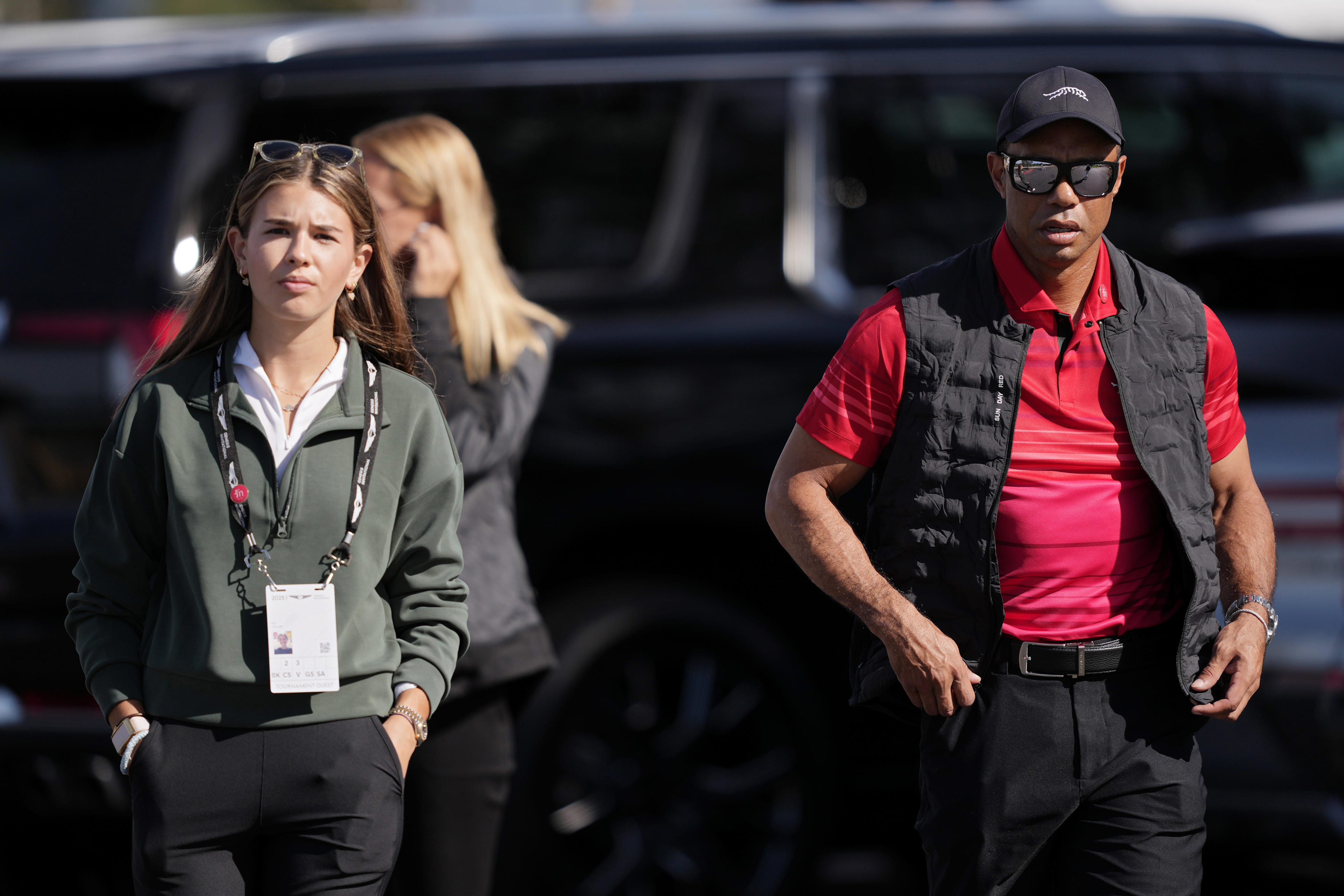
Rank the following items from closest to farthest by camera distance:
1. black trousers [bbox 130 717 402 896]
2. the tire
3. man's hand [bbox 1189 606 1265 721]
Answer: black trousers [bbox 130 717 402 896]
man's hand [bbox 1189 606 1265 721]
the tire

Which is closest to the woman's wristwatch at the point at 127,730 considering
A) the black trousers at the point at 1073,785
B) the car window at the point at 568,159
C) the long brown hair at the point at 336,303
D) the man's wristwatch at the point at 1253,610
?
the long brown hair at the point at 336,303

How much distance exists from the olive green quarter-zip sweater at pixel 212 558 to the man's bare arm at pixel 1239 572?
120 centimetres

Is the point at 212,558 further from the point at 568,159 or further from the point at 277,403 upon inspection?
the point at 568,159

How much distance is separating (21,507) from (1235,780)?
298 centimetres

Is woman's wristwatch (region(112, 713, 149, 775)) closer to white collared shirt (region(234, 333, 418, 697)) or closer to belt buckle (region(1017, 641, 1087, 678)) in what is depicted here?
white collared shirt (region(234, 333, 418, 697))

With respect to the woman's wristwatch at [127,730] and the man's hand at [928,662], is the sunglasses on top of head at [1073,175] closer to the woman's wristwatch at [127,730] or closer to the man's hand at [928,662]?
the man's hand at [928,662]

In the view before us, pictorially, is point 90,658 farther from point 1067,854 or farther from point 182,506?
point 1067,854

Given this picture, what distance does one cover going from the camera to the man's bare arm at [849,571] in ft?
7.12

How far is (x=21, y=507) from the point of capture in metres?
3.56

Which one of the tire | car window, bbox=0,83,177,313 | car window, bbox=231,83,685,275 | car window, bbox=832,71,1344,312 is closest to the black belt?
the tire

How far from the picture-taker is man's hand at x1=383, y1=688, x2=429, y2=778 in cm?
213

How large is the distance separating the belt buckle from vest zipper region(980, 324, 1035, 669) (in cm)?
4

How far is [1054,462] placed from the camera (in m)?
2.25

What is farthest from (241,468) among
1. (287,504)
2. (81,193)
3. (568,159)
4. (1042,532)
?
(568,159)
